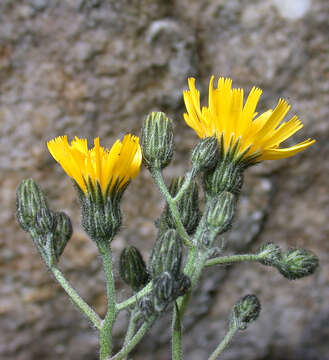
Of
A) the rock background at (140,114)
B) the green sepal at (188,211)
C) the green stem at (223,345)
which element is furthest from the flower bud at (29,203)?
the rock background at (140,114)

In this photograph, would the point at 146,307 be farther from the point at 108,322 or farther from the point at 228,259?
the point at 228,259

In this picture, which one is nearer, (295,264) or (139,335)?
(139,335)

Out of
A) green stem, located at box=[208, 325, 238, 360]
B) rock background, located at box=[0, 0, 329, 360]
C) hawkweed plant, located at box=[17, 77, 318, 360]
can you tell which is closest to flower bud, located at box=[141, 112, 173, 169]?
hawkweed plant, located at box=[17, 77, 318, 360]

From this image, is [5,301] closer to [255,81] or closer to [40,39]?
[40,39]

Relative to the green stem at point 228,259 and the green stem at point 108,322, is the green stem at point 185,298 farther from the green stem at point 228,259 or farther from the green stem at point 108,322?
the green stem at point 108,322

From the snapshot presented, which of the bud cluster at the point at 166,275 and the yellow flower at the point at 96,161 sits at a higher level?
the yellow flower at the point at 96,161

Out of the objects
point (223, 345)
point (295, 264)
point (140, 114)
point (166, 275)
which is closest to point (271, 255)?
point (295, 264)

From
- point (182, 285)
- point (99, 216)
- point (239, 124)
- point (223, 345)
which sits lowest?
point (223, 345)
